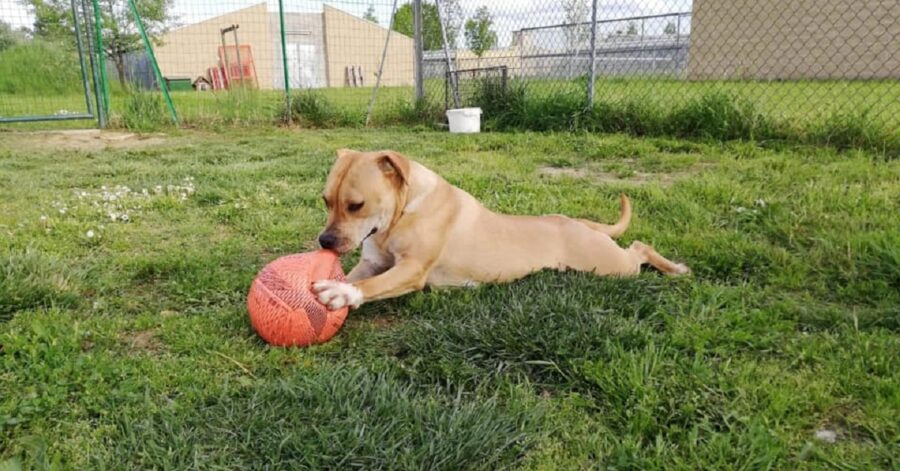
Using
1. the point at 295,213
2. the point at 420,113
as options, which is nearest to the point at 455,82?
the point at 420,113

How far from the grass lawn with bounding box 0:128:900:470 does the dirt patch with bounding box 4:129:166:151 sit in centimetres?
406

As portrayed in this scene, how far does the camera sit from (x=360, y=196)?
2688 millimetres

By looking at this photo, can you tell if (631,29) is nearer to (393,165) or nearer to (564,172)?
(564,172)

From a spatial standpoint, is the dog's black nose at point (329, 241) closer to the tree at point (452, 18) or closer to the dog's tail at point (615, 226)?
the dog's tail at point (615, 226)

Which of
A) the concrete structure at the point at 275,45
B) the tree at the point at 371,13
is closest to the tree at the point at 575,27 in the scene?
the tree at the point at 371,13

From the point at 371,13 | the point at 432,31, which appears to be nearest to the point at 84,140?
the point at 371,13

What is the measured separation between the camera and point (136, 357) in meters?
2.30

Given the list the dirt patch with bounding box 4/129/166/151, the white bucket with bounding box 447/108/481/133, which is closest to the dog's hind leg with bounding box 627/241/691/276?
the white bucket with bounding box 447/108/481/133

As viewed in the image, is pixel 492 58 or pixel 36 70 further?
pixel 36 70

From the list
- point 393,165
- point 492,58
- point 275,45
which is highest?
point 275,45

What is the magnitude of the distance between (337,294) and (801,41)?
17178 mm

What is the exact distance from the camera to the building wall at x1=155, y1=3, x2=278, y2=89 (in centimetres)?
2392

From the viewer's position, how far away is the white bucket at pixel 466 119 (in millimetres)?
8469

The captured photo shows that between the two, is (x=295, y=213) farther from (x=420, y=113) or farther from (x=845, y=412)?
(x=420, y=113)
